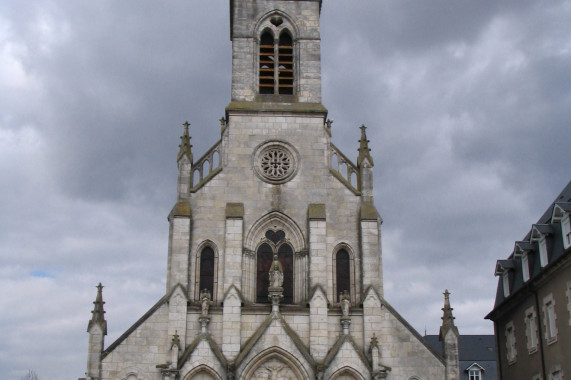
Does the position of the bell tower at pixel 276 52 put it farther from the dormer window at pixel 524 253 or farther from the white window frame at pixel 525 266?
the white window frame at pixel 525 266

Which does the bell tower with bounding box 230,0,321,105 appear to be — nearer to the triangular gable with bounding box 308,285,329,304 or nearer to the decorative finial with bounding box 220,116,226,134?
the decorative finial with bounding box 220,116,226,134

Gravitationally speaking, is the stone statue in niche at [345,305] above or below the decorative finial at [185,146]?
below

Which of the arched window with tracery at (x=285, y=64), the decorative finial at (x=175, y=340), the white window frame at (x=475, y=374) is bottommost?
the decorative finial at (x=175, y=340)

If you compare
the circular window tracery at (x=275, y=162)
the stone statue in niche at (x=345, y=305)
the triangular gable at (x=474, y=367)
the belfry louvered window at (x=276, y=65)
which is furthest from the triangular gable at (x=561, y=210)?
the triangular gable at (x=474, y=367)

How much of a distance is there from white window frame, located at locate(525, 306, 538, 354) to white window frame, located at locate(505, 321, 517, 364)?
2.51 meters

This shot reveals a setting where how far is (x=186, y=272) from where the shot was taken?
94.6 feet

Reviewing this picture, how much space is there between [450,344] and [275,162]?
34.6 feet

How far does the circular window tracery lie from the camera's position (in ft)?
102

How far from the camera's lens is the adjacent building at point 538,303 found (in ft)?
87.1

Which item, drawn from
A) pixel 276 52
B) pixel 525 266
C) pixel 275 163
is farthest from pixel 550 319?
pixel 276 52

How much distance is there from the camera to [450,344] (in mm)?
27953

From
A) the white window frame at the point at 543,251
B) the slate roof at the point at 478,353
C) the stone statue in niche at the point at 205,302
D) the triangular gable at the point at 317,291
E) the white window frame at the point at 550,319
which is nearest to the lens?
the white window frame at the point at 550,319

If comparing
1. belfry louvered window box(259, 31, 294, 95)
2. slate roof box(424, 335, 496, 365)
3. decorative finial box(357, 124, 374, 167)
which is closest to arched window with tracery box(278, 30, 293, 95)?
belfry louvered window box(259, 31, 294, 95)

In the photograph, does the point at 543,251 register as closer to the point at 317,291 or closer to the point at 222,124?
the point at 317,291
